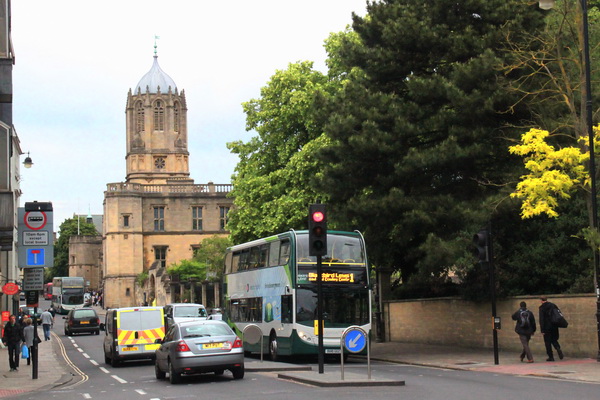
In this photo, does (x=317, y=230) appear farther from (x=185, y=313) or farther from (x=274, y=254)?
(x=185, y=313)

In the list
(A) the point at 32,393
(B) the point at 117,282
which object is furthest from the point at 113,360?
(B) the point at 117,282

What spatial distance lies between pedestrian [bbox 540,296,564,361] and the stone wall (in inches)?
40.7

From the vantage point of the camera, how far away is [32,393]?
21406 mm

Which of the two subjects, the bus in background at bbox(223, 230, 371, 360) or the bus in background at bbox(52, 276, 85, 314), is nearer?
the bus in background at bbox(223, 230, 371, 360)

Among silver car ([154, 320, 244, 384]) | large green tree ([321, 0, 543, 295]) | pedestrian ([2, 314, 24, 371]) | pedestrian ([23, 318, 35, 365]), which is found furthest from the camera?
pedestrian ([23, 318, 35, 365])

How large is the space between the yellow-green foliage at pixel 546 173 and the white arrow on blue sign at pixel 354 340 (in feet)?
21.6

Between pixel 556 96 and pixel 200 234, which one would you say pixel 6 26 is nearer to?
pixel 556 96

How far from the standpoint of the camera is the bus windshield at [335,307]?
27531mm

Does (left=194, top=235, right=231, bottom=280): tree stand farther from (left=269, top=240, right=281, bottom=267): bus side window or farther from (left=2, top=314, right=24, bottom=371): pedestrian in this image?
(left=269, top=240, right=281, bottom=267): bus side window

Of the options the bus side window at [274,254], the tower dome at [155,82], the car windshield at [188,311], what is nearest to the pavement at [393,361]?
the bus side window at [274,254]

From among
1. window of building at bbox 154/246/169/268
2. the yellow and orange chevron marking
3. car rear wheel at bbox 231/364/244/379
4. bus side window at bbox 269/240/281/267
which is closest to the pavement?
car rear wheel at bbox 231/364/244/379

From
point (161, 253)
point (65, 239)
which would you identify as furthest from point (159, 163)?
point (65, 239)

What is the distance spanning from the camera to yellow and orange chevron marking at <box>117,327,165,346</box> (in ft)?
96.5

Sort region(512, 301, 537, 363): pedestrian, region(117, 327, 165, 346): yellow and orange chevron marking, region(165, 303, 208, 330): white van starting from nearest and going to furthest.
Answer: region(512, 301, 537, 363): pedestrian < region(117, 327, 165, 346): yellow and orange chevron marking < region(165, 303, 208, 330): white van
